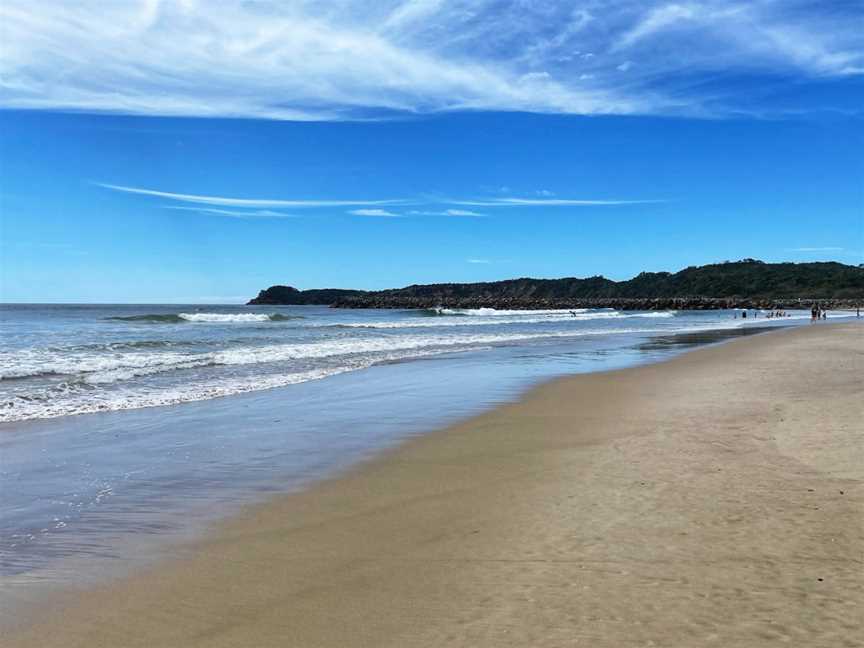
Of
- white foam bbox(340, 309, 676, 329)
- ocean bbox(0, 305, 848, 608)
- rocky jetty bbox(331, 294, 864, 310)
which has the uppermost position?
rocky jetty bbox(331, 294, 864, 310)

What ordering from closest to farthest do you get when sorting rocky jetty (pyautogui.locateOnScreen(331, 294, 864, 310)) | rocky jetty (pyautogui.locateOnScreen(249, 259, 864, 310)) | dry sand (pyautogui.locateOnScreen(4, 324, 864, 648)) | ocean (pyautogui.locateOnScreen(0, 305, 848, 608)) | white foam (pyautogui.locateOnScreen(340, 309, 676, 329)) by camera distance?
1. dry sand (pyautogui.locateOnScreen(4, 324, 864, 648))
2. ocean (pyautogui.locateOnScreen(0, 305, 848, 608))
3. white foam (pyautogui.locateOnScreen(340, 309, 676, 329))
4. rocky jetty (pyautogui.locateOnScreen(331, 294, 864, 310))
5. rocky jetty (pyautogui.locateOnScreen(249, 259, 864, 310))

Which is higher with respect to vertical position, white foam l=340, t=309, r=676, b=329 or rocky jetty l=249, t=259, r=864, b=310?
rocky jetty l=249, t=259, r=864, b=310

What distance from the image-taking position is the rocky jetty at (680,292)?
417ft

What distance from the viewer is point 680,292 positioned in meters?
182

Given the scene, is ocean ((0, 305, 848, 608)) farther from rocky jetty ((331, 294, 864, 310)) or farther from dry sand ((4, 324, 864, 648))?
rocky jetty ((331, 294, 864, 310))

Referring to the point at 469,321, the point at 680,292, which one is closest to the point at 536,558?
the point at 469,321

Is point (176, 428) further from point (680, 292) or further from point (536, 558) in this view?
point (680, 292)

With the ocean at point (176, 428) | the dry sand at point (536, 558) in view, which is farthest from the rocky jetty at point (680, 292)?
the dry sand at point (536, 558)

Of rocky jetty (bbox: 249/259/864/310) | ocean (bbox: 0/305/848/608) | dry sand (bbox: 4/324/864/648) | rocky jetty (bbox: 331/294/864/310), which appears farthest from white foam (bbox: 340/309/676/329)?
rocky jetty (bbox: 249/259/864/310)

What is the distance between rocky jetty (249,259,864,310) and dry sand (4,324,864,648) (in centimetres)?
11840

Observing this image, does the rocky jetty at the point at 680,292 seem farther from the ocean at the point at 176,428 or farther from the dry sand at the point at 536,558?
the dry sand at the point at 536,558

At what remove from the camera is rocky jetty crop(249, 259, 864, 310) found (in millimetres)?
127250

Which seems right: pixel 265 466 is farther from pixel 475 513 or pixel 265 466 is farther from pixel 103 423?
pixel 103 423

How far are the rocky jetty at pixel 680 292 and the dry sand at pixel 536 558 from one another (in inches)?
4662
